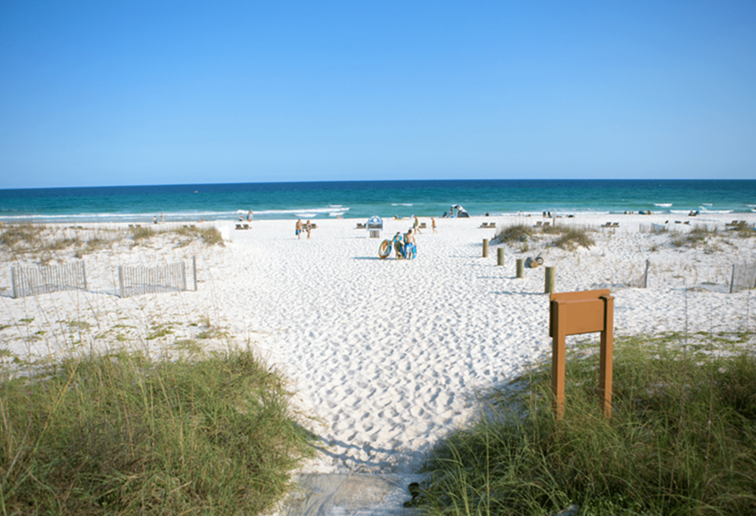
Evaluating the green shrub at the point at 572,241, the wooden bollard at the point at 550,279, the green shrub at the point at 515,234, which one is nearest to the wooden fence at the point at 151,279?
the wooden bollard at the point at 550,279

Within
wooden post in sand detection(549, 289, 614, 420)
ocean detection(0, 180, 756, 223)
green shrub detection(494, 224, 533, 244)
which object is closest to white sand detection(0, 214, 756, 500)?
green shrub detection(494, 224, 533, 244)

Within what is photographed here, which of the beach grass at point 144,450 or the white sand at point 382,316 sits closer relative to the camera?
the beach grass at point 144,450

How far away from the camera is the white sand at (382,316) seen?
506 centimetres

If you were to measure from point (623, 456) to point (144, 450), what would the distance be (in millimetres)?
3305

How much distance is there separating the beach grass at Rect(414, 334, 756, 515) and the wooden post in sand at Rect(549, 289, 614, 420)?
15 cm

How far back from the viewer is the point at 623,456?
2.78m

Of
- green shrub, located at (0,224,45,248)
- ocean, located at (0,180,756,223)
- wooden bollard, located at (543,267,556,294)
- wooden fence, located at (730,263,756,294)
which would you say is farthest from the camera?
ocean, located at (0,180,756,223)

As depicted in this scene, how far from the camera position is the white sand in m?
5.06

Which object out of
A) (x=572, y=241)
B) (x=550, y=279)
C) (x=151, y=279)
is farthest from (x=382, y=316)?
(x=572, y=241)

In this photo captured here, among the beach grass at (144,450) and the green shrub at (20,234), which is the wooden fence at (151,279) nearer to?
the beach grass at (144,450)

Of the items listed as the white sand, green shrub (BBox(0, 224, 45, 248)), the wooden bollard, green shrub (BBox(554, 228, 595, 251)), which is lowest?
the white sand

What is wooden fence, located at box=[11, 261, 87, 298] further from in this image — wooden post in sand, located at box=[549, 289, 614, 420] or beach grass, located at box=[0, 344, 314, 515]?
wooden post in sand, located at box=[549, 289, 614, 420]

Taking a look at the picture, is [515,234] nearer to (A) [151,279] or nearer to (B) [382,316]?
(B) [382,316]

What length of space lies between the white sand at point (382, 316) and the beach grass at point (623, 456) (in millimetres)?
970
